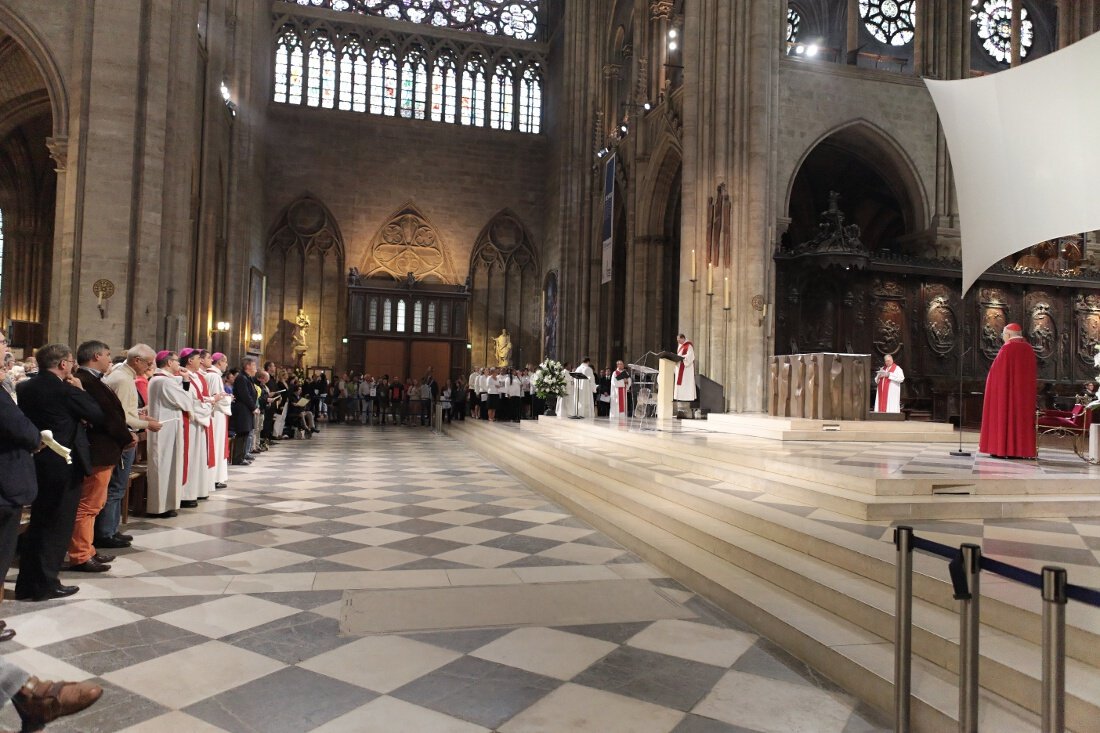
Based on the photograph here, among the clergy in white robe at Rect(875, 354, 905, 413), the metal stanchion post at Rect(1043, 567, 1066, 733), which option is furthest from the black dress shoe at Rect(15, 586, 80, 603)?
the clergy in white robe at Rect(875, 354, 905, 413)

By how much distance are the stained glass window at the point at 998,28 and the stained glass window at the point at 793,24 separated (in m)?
4.86

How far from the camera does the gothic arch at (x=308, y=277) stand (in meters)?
28.5

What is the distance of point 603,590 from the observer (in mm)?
5035

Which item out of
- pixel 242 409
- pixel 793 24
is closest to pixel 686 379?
pixel 242 409

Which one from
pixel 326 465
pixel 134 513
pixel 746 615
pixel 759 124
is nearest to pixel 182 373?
pixel 134 513

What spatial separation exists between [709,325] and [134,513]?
1194 cm

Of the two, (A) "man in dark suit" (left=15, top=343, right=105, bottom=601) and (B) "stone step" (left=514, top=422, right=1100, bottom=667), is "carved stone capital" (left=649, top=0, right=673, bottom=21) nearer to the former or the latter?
(B) "stone step" (left=514, top=422, right=1100, bottom=667)

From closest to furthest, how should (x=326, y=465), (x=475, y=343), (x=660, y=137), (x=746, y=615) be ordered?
1. (x=746, y=615)
2. (x=326, y=465)
3. (x=660, y=137)
4. (x=475, y=343)

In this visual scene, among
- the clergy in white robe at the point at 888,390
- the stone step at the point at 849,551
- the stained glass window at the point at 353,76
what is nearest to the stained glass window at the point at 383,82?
the stained glass window at the point at 353,76

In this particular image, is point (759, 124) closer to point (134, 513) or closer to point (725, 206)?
point (725, 206)

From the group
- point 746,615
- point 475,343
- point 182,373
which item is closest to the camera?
point 746,615

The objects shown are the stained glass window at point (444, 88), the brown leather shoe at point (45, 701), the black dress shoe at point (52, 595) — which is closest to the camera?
Answer: the brown leather shoe at point (45, 701)

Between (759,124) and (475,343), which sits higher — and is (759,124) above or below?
above

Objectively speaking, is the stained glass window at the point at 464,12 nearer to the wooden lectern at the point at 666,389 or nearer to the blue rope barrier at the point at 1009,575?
the wooden lectern at the point at 666,389
